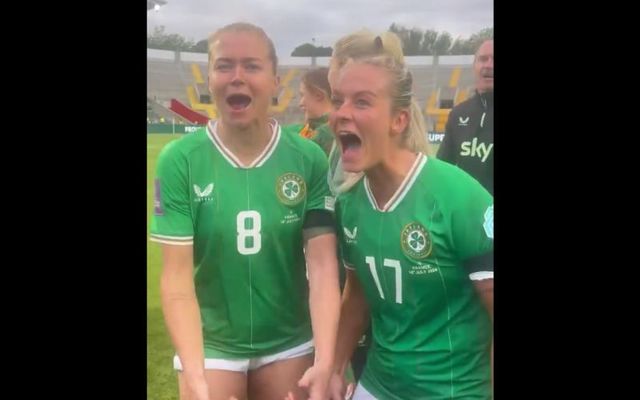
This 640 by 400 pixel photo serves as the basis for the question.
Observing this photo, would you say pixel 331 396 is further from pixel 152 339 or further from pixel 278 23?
pixel 278 23

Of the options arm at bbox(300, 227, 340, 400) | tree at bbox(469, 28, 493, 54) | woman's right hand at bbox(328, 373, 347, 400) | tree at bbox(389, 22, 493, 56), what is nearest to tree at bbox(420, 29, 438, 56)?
tree at bbox(389, 22, 493, 56)

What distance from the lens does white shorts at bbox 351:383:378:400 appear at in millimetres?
2965

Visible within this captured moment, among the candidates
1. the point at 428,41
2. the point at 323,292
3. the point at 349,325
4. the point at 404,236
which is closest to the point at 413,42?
the point at 428,41

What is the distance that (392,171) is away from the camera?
9.28 feet

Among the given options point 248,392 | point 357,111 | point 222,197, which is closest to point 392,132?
point 357,111

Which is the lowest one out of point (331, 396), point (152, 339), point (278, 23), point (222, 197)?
point (331, 396)

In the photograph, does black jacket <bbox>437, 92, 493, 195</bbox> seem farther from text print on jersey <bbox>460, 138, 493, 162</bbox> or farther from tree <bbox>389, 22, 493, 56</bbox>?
tree <bbox>389, 22, 493, 56</bbox>

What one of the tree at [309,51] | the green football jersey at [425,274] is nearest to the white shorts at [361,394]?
the green football jersey at [425,274]

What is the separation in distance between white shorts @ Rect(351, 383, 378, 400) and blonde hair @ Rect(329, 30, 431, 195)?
0.82m

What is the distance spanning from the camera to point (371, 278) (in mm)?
2885

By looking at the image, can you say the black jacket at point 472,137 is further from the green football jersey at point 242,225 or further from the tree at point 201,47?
the tree at point 201,47

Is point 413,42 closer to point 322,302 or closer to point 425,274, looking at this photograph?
point 425,274

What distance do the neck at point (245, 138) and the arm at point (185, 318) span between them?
0.43m
